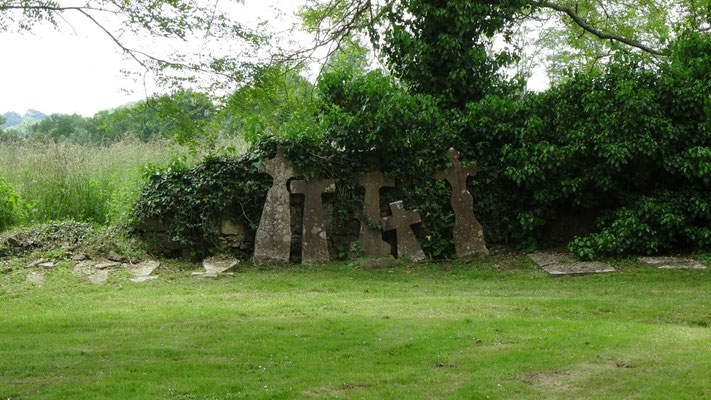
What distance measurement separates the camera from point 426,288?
8.37m

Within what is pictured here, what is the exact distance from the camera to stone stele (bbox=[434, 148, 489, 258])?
34.3ft

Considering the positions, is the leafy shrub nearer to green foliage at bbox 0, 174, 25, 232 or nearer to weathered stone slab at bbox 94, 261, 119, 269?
weathered stone slab at bbox 94, 261, 119, 269

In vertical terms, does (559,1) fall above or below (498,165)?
above

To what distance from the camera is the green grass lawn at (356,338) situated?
4.21 meters

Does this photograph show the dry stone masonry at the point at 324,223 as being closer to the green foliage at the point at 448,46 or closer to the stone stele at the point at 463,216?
the stone stele at the point at 463,216

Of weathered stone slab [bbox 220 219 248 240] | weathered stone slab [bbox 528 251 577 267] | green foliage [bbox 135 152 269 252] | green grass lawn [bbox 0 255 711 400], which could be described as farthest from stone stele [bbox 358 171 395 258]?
weathered stone slab [bbox 528 251 577 267]

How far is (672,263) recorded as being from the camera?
30.2 feet

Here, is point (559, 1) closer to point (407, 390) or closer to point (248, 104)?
point (248, 104)

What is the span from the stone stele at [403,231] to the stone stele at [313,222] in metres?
0.97

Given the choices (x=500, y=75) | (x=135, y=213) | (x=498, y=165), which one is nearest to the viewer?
(x=135, y=213)

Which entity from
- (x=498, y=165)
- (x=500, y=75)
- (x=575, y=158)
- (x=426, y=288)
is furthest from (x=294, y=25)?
(x=426, y=288)

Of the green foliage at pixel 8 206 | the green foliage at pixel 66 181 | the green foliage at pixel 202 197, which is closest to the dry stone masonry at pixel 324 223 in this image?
the green foliage at pixel 202 197

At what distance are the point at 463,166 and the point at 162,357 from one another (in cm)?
666

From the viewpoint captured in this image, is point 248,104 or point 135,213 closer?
point 248,104
